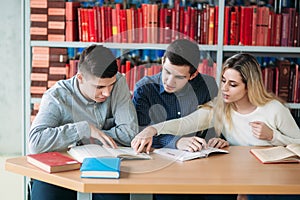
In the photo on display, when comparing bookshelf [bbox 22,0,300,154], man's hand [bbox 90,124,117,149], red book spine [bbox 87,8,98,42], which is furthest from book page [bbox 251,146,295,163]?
red book spine [bbox 87,8,98,42]

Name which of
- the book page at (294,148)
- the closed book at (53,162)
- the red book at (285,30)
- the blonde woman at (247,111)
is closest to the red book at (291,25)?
the red book at (285,30)

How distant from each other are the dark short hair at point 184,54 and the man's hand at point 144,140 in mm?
301

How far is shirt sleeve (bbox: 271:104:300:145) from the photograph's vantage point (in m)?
2.44

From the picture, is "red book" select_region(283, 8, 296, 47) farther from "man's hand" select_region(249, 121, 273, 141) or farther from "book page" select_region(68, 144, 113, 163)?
"book page" select_region(68, 144, 113, 163)

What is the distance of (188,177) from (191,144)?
1.17 feet

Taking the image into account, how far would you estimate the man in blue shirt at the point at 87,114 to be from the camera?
6.97ft

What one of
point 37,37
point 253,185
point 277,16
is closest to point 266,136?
point 253,185

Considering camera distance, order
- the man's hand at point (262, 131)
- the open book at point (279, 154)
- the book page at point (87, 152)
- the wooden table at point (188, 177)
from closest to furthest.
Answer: the wooden table at point (188, 177), the book page at point (87, 152), the open book at point (279, 154), the man's hand at point (262, 131)

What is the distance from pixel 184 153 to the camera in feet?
7.01

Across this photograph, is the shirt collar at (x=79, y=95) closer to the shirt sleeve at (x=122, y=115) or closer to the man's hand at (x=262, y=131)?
the shirt sleeve at (x=122, y=115)

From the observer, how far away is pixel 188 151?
2170mm

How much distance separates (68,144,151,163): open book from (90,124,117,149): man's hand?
0.03 metres

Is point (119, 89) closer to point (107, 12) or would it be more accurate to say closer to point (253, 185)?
point (253, 185)

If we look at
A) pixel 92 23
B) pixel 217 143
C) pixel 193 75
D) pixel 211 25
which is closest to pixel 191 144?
pixel 217 143
